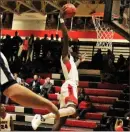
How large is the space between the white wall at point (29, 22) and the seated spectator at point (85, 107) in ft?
18.1

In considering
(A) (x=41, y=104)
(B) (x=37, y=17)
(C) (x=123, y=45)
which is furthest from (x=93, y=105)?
(A) (x=41, y=104)

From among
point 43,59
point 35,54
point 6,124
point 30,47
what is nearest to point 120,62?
point 43,59

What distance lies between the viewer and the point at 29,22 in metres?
15.9

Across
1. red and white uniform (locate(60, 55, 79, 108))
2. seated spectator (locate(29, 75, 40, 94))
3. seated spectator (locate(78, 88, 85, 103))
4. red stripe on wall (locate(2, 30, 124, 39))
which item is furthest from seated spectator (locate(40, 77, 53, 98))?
red and white uniform (locate(60, 55, 79, 108))

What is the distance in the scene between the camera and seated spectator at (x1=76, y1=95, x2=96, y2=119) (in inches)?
414

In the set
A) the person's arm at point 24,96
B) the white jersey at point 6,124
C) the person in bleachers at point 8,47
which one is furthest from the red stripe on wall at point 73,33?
the person's arm at point 24,96

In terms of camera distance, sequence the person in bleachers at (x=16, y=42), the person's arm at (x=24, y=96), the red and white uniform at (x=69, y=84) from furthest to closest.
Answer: the person in bleachers at (x=16, y=42)
the red and white uniform at (x=69, y=84)
the person's arm at (x=24, y=96)

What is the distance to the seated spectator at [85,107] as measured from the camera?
1051cm

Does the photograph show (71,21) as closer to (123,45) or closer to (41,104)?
(123,45)

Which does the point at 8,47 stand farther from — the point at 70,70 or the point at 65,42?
the point at 65,42

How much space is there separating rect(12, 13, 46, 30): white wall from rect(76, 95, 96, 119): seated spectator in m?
5.53

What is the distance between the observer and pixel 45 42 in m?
13.1

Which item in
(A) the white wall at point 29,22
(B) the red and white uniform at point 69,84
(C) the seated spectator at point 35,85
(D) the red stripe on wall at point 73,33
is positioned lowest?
(C) the seated spectator at point 35,85

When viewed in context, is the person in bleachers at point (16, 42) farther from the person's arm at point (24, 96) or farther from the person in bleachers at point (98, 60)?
the person's arm at point (24, 96)
